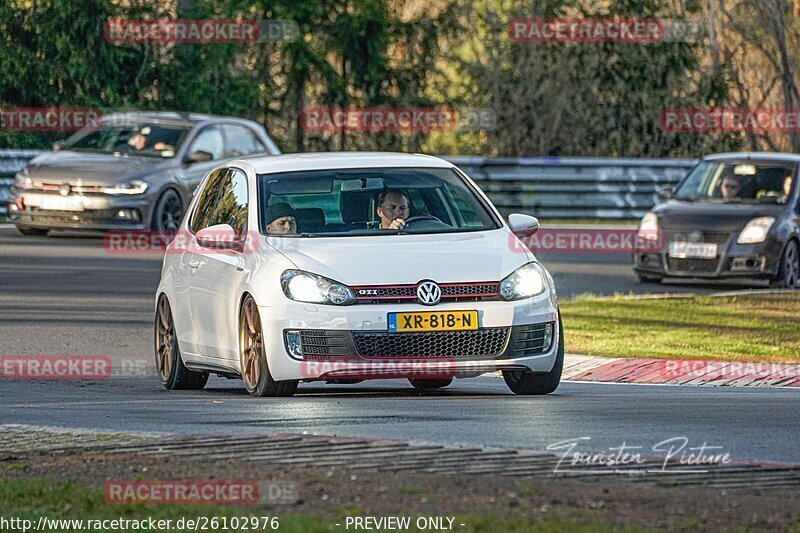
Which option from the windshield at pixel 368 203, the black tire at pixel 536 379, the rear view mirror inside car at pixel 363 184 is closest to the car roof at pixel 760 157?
the windshield at pixel 368 203

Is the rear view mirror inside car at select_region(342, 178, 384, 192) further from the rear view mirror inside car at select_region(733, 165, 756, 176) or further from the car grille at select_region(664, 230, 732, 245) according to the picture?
the rear view mirror inside car at select_region(733, 165, 756, 176)

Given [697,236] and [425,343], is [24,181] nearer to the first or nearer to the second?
[697,236]

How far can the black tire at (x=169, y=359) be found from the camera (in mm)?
12938

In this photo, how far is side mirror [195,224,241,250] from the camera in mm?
11922

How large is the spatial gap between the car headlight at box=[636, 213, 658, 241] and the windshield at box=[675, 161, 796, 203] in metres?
0.65

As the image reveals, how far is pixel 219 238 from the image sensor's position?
12031 mm

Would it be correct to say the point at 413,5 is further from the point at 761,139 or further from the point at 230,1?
the point at 761,139

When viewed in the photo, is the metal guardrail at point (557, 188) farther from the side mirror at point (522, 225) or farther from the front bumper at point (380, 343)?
the front bumper at point (380, 343)

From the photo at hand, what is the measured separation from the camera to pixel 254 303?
11328 mm

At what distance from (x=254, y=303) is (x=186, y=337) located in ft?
4.72

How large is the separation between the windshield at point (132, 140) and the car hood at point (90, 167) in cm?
33

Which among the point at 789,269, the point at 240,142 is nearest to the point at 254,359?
the point at 789,269

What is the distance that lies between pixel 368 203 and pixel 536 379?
156 cm

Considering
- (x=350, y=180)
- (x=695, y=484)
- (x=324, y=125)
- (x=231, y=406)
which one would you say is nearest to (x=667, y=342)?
(x=350, y=180)
